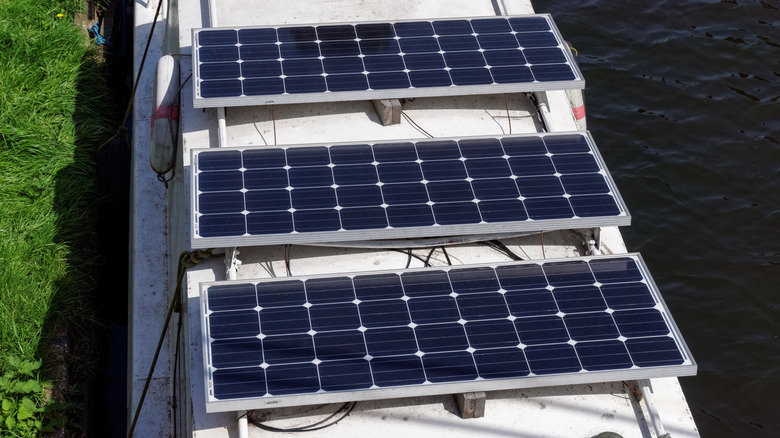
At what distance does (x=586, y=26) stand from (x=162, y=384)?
1274 cm

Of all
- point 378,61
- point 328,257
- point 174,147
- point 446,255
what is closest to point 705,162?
point 378,61

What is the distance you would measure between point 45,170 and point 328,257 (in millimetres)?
6203


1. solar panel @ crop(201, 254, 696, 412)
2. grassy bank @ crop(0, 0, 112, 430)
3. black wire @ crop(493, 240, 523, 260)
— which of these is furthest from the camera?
grassy bank @ crop(0, 0, 112, 430)

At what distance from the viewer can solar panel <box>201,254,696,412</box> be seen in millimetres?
8227

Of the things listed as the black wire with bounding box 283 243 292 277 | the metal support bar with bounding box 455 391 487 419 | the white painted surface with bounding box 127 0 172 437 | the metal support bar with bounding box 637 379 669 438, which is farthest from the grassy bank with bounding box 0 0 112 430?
the metal support bar with bounding box 637 379 669 438

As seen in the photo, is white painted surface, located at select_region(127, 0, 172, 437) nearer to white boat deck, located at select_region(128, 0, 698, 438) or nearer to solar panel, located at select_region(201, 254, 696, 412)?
white boat deck, located at select_region(128, 0, 698, 438)

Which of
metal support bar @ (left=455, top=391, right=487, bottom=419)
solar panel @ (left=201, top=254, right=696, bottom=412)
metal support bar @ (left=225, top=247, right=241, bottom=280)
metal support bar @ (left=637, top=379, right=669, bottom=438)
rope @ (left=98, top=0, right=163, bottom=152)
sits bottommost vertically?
metal support bar @ (left=637, top=379, right=669, bottom=438)

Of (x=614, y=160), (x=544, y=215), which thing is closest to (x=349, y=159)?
(x=544, y=215)

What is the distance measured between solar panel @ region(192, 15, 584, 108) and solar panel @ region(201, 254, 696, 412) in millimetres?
2849

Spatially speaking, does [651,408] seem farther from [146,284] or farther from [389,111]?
[146,284]

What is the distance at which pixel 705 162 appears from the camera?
15727 millimetres

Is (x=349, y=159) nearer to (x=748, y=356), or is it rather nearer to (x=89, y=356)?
(x=89, y=356)

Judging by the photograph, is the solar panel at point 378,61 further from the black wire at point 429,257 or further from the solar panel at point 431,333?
the solar panel at point 431,333

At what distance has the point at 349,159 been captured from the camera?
10.1 metres
